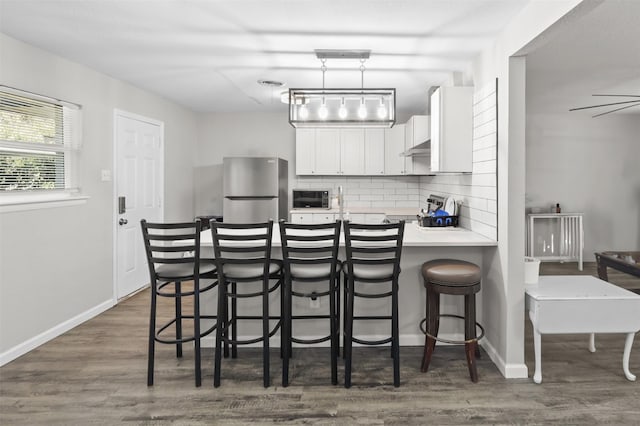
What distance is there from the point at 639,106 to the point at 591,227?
1908mm

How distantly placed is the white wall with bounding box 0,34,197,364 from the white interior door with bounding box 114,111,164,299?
15cm

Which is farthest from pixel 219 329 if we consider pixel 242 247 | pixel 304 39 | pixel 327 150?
pixel 327 150

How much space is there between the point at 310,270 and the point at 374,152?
3.65 meters

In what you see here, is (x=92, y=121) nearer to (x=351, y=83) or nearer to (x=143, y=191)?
(x=143, y=191)

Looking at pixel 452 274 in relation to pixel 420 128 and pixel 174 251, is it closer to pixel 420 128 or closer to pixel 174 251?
pixel 174 251

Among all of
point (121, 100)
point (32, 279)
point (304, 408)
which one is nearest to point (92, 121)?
point (121, 100)

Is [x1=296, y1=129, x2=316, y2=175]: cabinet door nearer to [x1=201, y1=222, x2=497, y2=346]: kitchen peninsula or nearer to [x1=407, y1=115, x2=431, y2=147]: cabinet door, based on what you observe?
[x1=407, y1=115, x2=431, y2=147]: cabinet door

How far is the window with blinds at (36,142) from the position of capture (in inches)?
122

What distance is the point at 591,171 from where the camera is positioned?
21.5ft

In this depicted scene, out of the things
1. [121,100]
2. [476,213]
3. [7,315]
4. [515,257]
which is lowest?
[7,315]

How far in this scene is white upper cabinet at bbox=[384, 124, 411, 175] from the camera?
596 cm

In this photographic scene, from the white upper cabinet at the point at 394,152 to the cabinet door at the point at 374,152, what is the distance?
0.19 ft

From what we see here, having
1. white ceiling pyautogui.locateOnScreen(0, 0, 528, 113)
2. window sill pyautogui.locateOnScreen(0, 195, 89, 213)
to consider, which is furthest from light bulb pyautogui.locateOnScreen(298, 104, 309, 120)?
window sill pyautogui.locateOnScreen(0, 195, 89, 213)

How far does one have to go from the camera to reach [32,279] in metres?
3.24
